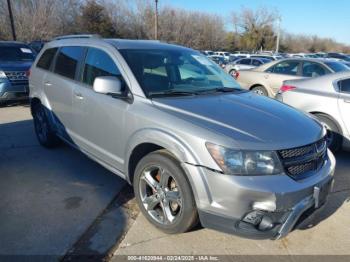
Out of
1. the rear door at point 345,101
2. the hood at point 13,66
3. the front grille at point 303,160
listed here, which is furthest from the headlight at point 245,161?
the hood at point 13,66

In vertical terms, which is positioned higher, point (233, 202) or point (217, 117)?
point (217, 117)

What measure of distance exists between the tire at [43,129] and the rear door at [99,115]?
1.17 m

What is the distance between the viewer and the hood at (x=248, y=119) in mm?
2787

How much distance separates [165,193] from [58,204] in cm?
135

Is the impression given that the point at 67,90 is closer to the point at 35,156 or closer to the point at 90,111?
the point at 90,111

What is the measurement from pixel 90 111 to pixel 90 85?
0.32m

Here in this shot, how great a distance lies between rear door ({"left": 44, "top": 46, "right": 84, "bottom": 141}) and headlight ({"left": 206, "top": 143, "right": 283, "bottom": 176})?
245 centimetres

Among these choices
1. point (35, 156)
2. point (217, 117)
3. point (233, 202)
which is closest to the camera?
point (233, 202)

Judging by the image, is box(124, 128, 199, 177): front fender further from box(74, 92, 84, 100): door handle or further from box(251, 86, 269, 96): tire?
box(251, 86, 269, 96): tire

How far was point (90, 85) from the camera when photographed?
4102 mm

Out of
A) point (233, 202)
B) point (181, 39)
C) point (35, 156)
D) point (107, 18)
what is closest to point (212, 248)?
point (233, 202)

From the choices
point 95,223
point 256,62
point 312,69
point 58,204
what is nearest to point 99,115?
point 58,204

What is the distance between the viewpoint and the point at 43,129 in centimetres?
564

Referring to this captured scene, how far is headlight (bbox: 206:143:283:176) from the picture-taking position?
2666mm
